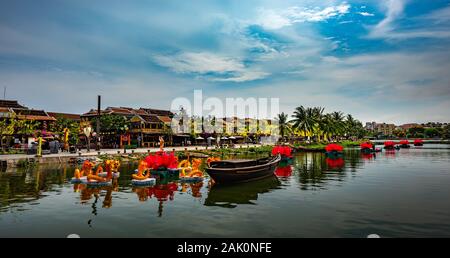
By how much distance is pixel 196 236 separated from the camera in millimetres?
11156

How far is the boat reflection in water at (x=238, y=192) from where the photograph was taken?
1738cm

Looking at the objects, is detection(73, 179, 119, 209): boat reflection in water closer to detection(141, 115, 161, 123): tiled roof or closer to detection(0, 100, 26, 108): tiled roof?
detection(141, 115, 161, 123): tiled roof

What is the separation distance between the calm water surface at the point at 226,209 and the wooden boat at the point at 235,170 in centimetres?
86

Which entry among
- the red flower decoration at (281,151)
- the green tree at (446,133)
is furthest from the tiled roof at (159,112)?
the green tree at (446,133)

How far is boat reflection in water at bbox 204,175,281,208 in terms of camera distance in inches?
684

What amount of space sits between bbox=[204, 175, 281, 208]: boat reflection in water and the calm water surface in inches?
2.5

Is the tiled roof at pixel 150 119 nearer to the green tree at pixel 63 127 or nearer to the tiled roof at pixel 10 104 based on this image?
the green tree at pixel 63 127

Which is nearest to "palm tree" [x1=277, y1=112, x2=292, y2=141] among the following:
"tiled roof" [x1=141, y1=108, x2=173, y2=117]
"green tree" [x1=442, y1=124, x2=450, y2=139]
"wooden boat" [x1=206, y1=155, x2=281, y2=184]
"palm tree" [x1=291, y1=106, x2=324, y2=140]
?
"palm tree" [x1=291, y1=106, x2=324, y2=140]

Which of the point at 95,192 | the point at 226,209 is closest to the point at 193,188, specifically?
the point at 226,209

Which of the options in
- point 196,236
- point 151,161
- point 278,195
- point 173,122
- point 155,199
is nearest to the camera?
point 196,236
